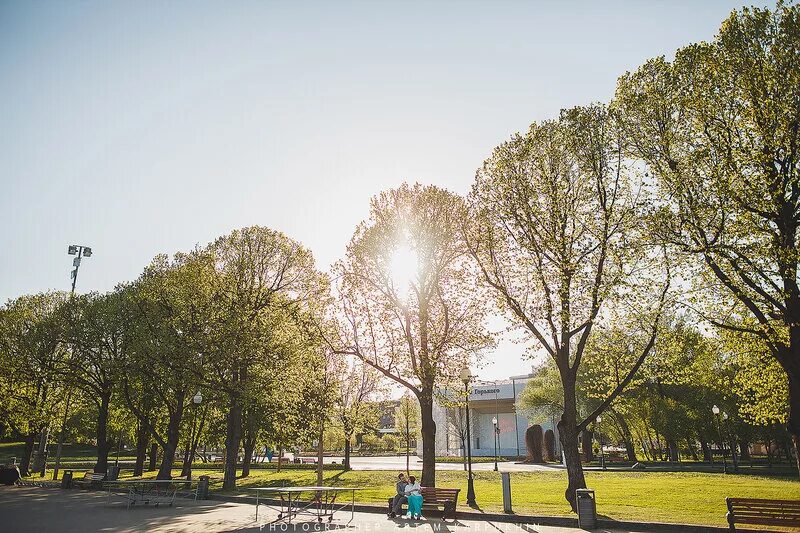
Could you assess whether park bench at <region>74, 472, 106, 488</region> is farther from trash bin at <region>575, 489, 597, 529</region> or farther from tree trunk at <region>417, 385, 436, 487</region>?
trash bin at <region>575, 489, 597, 529</region>

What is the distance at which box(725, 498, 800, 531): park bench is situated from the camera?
11695mm

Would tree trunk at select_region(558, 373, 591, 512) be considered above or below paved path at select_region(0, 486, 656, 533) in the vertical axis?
above

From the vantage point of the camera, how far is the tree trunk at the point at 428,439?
2127 centimetres

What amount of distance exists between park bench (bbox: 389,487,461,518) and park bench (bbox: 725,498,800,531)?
26.3 ft

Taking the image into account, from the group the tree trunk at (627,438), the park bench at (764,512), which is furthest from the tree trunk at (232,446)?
the tree trunk at (627,438)

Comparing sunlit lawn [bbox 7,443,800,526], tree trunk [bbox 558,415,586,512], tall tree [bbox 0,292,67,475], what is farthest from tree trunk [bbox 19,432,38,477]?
tree trunk [bbox 558,415,586,512]

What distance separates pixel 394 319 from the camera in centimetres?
2334

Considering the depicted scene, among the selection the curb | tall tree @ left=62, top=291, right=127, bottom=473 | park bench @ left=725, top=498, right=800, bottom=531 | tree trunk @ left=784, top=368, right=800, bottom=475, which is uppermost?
tall tree @ left=62, top=291, right=127, bottom=473

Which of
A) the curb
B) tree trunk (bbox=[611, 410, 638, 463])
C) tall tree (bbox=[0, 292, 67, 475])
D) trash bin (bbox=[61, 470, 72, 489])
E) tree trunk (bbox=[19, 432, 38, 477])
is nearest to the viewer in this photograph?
the curb

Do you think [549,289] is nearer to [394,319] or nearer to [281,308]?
[394,319]

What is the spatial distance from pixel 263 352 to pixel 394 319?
9441 millimetres

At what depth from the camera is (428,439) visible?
71.1 feet

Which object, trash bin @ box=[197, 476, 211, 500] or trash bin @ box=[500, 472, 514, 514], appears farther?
trash bin @ box=[197, 476, 211, 500]

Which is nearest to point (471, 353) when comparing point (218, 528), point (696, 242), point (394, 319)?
point (394, 319)
